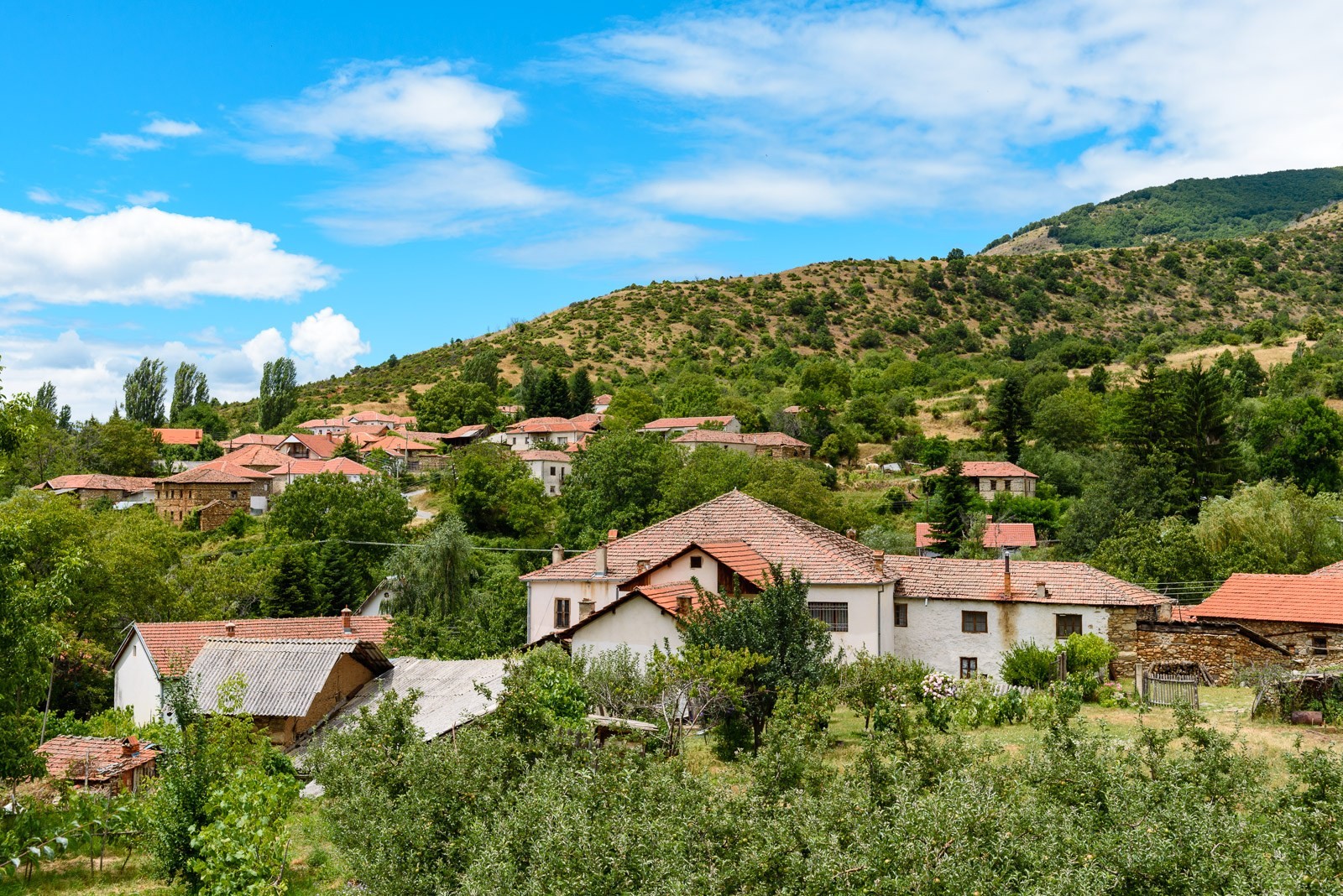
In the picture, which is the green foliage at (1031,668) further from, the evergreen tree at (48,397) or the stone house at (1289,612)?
the evergreen tree at (48,397)

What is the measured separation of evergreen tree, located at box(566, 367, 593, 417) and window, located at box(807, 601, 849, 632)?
71.0m

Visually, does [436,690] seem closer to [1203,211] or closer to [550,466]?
[550,466]

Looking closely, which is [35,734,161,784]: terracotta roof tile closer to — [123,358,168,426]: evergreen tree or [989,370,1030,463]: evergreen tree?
[989,370,1030,463]: evergreen tree

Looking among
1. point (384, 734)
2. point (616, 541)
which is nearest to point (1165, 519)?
point (616, 541)

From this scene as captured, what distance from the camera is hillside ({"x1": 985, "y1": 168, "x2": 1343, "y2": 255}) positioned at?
174m

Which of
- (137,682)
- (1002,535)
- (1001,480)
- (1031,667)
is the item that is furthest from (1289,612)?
(1001,480)

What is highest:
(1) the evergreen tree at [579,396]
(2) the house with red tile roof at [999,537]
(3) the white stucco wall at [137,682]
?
(1) the evergreen tree at [579,396]

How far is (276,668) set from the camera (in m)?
26.5

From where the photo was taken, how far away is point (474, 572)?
4791cm

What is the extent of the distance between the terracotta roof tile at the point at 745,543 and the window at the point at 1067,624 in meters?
4.95

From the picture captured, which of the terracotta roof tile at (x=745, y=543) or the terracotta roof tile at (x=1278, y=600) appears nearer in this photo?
the terracotta roof tile at (x=1278, y=600)

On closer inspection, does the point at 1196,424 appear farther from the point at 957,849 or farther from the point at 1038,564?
the point at 957,849

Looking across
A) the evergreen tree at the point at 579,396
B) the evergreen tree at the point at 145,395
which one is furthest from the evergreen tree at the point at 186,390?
the evergreen tree at the point at 579,396

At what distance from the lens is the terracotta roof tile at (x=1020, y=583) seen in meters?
28.0
